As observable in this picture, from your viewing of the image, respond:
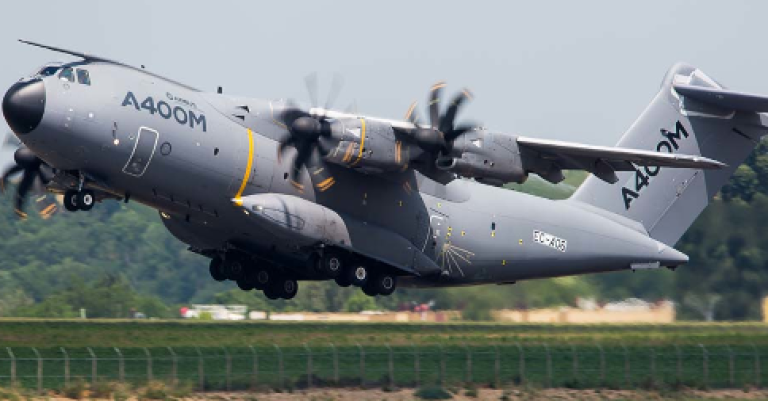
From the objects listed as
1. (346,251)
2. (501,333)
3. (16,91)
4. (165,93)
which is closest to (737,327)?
(501,333)

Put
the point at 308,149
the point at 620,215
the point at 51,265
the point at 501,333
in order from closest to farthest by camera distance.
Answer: the point at 308,149 → the point at 620,215 → the point at 501,333 → the point at 51,265

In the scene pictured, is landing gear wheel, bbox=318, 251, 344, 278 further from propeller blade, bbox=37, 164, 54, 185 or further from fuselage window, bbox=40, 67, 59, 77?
fuselage window, bbox=40, 67, 59, 77

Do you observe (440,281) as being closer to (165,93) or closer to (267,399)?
(267,399)

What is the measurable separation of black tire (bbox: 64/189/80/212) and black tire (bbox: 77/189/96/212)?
0.08 m

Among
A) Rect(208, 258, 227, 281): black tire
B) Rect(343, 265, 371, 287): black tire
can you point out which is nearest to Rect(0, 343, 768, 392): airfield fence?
Rect(208, 258, 227, 281): black tire

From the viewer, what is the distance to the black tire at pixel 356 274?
2580 cm

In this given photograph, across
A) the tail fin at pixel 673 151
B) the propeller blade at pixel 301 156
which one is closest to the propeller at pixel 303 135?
the propeller blade at pixel 301 156

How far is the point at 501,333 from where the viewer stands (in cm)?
3288

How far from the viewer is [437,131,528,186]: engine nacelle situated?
24.5 m

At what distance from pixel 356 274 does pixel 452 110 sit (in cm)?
407

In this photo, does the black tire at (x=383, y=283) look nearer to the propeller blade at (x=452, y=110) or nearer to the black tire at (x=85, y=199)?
the propeller blade at (x=452, y=110)

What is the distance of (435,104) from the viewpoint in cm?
2452

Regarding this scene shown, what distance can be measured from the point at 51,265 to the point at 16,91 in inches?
2043

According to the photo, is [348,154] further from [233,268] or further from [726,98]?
[726,98]
